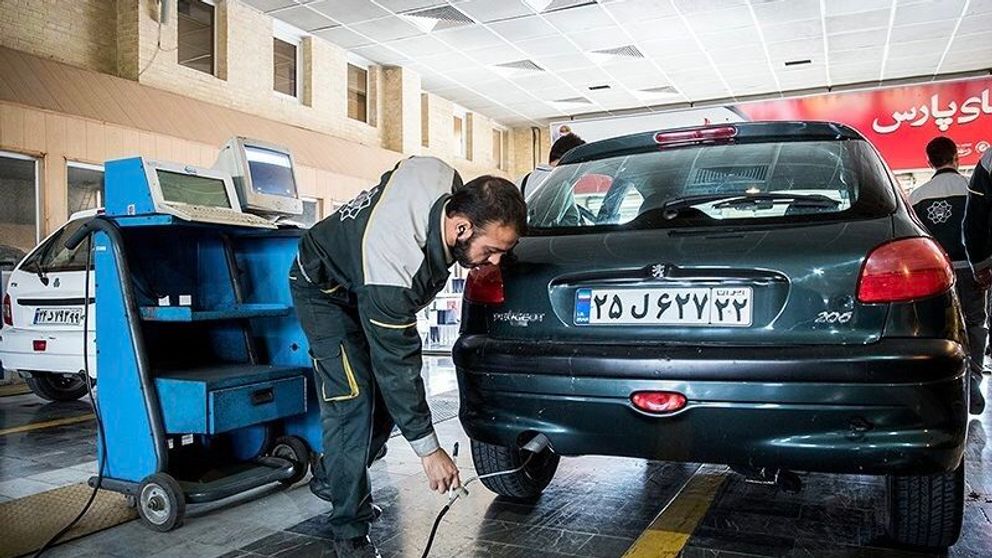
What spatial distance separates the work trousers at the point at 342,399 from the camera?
240cm

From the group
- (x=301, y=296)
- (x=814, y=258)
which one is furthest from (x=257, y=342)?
(x=814, y=258)

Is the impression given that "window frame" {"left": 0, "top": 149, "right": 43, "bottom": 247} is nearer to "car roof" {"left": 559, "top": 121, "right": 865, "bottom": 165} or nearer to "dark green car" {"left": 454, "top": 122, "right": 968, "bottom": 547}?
"dark green car" {"left": 454, "top": 122, "right": 968, "bottom": 547}

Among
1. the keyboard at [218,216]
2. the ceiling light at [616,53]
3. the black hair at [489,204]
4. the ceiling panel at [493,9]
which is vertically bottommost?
the black hair at [489,204]

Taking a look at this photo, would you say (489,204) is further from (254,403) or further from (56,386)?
(56,386)

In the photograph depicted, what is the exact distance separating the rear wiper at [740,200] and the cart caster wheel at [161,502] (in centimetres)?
199

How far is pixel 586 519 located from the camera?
2826 mm

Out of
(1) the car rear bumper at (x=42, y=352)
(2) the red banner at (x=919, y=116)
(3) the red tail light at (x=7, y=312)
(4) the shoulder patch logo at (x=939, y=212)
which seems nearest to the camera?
(4) the shoulder patch logo at (x=939, y=212)

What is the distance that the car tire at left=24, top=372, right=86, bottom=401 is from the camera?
5.99m

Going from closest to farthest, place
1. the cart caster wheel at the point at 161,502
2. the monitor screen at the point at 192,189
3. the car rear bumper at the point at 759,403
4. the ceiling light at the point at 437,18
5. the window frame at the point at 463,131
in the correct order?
the car rear bumper at the point at 759,403, the cart caster wheel at the point at 161,502, the monitor screen at the point at 192,189, the ceiling light at the point at 437,18, the window frame at the point at 463,131

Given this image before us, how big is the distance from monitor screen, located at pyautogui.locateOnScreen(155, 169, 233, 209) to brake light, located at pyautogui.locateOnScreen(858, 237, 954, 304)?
→ 2.46 m

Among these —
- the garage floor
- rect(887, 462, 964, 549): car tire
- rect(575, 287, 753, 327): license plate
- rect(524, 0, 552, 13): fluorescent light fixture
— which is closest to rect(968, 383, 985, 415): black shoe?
the garage floor

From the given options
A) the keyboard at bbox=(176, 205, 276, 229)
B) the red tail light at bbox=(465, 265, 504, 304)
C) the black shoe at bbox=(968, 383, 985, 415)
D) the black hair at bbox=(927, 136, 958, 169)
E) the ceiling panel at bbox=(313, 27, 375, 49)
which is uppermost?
the ceiling panel at bbox=(313, 27, 375, 49)

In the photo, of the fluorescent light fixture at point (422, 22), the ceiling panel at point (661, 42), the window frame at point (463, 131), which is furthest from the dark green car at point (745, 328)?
the window frame at point (463, 131)

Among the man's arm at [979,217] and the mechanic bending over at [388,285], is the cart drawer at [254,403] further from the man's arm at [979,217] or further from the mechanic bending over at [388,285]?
the man's arm at [979,217]
